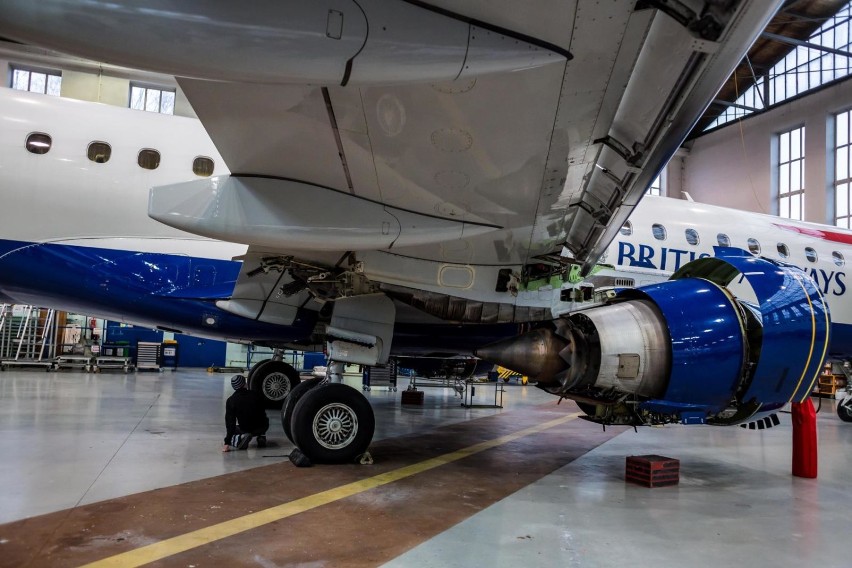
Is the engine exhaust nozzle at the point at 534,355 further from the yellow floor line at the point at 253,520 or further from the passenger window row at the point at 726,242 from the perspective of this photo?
the passenger window row at the point at 726,242

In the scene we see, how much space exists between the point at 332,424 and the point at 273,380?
4912 millimetres

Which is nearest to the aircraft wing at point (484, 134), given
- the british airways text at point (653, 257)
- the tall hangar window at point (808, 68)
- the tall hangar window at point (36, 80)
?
the british airways text at point (653, 257)

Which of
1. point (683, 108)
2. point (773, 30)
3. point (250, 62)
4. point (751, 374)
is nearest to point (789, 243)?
point (751, 374)

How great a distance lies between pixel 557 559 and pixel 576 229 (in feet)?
12.6

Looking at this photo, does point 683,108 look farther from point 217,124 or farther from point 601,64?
point 217,124

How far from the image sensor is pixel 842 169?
2669 cm

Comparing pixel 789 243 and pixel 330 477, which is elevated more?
pixel 789 243

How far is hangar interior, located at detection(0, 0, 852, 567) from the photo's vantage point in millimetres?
3703

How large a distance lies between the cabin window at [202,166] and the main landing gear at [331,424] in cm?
375

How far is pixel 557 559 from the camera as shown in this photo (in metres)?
3.61

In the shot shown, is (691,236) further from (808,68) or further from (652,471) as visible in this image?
(808,68)

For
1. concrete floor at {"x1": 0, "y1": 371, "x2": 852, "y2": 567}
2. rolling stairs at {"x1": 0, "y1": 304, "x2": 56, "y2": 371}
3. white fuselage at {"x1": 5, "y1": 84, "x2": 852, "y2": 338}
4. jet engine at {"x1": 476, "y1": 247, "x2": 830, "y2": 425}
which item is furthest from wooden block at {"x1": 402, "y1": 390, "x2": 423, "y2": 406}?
rolling stairs at {"x1": 0, "y1": 304, "x2": 56, "y2": 371}

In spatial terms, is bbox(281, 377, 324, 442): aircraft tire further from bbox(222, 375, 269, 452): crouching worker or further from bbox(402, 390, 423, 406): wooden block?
bbox(402, 390, 423, 406): wooden block

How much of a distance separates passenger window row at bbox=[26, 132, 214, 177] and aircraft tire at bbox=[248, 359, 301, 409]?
13.1 feet
